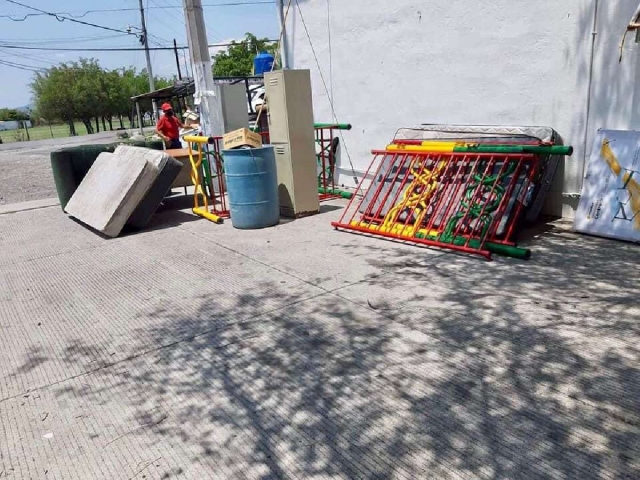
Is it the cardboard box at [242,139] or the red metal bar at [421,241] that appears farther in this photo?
the cardboard box at [242,139]

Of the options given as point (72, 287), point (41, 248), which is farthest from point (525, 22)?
point (41, 248)

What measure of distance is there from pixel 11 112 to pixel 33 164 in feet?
306

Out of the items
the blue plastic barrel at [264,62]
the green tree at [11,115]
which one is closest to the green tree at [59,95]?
the green tree at [11,115]

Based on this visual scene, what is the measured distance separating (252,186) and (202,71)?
3315 millimetres

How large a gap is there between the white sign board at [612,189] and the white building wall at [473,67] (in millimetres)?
203

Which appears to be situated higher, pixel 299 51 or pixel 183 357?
pixel 299 51

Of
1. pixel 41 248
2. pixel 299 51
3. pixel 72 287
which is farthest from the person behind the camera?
pixel 299 51

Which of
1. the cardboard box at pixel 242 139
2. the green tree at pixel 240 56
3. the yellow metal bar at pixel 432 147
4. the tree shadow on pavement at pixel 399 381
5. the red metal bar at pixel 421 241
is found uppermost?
the green tree at pixel 240 56

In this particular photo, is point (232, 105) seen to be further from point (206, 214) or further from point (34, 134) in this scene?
point (34, 134)

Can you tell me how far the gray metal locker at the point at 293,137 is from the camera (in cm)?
706

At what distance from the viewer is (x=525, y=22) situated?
6.23m

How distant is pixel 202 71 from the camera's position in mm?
8938

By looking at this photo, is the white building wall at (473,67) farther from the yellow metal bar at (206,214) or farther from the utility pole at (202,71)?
the yellow metal bar at (206,214)

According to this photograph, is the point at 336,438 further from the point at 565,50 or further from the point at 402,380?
the point at 565,50
